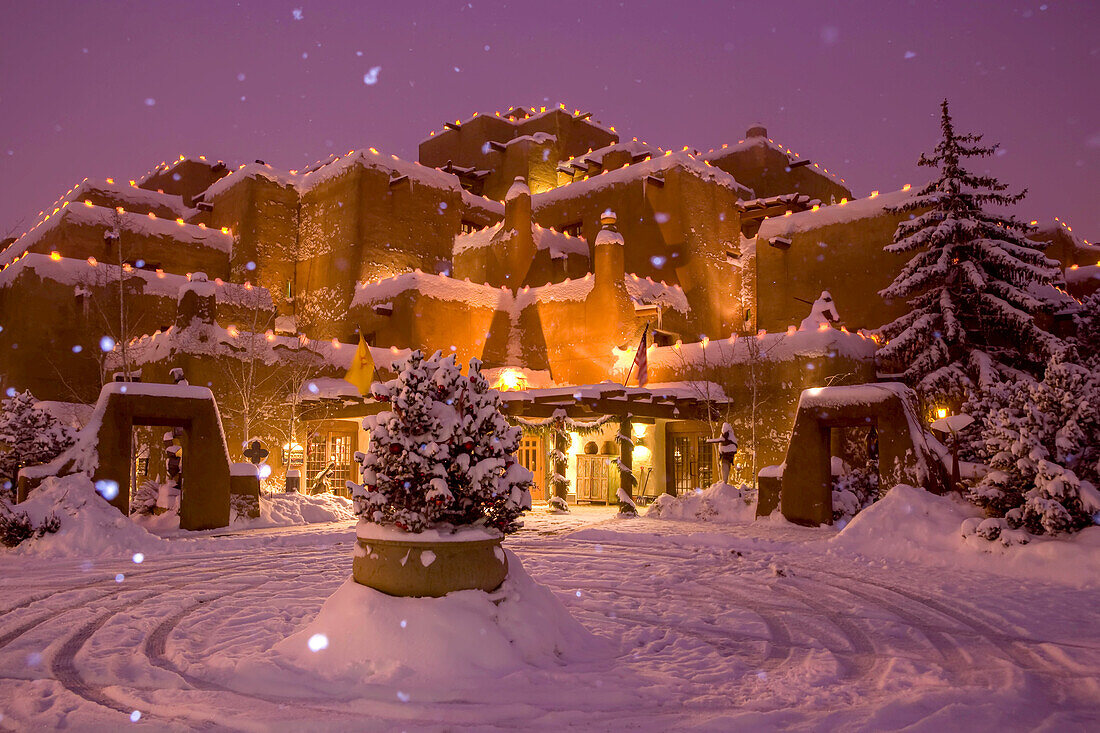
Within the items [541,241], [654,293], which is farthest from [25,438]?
Result: [541,241]

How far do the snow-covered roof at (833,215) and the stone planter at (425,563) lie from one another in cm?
2786

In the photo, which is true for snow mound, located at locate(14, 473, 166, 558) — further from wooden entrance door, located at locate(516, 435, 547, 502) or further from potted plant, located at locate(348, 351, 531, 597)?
wooden entrance door, located at locate(516, 435, 547, 502)

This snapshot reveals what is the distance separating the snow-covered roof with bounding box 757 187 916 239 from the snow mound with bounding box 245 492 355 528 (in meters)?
22.3

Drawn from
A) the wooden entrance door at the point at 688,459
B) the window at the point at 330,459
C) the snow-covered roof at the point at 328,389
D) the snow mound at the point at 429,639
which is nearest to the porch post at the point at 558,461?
the wooden entrance door at the point at 688,459

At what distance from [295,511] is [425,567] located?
15.4 meters

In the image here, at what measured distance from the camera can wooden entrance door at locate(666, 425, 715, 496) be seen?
93.6 feet

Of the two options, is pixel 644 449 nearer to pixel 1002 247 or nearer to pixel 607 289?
pixel 607 289

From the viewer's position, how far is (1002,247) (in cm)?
2462

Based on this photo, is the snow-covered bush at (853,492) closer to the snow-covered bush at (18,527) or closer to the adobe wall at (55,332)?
the snow-covered bush at (18,527)

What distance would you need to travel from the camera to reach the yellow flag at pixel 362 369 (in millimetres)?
27422

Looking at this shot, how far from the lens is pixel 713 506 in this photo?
21.0 metres

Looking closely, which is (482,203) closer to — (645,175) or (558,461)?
(645,175)

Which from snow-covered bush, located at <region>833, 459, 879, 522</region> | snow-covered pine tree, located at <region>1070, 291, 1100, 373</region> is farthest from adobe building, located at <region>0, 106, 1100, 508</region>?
snow-covered bush, located at <region>833, 459, 879, 522</region>

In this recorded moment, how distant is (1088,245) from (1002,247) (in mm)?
12621
